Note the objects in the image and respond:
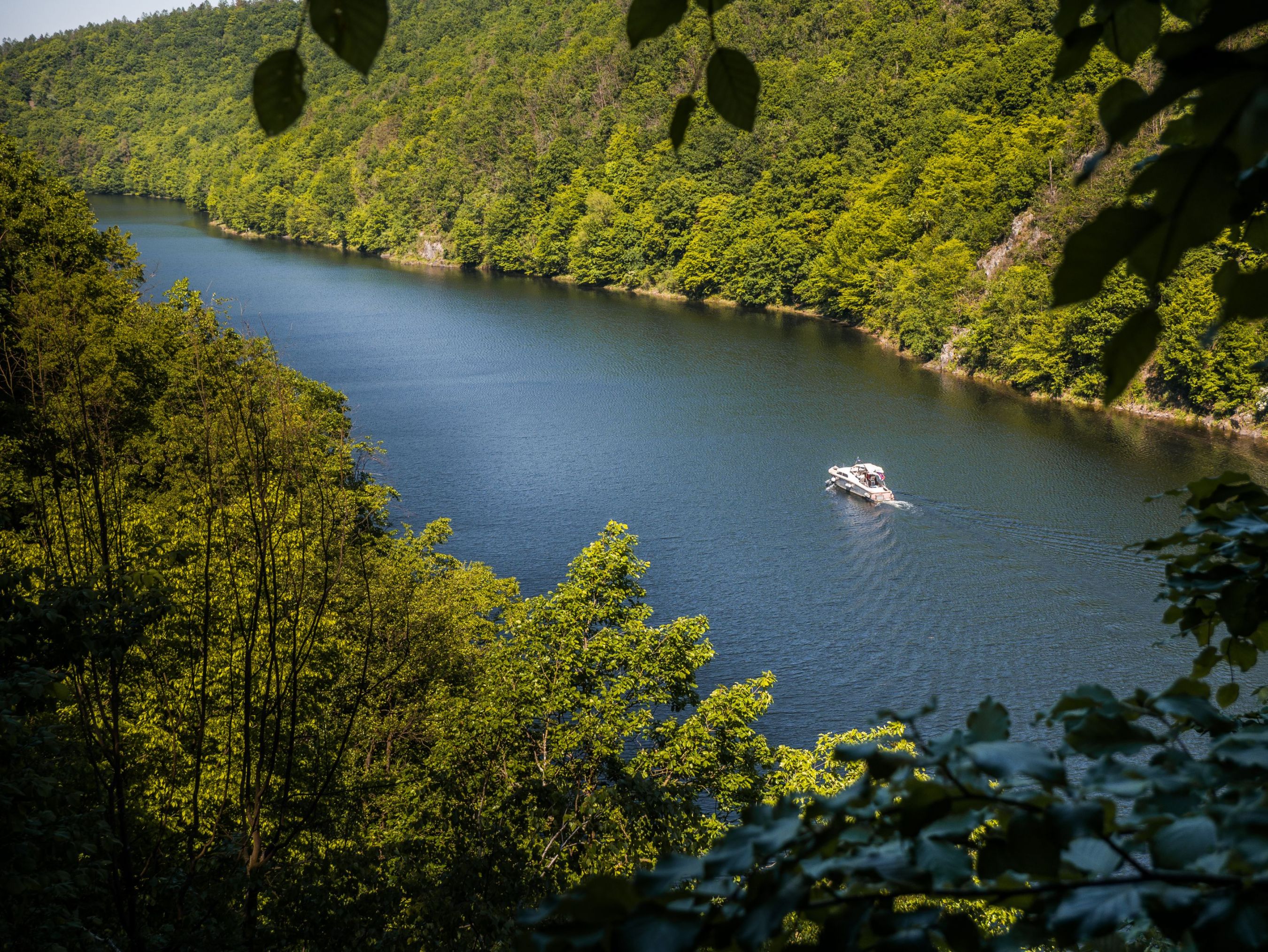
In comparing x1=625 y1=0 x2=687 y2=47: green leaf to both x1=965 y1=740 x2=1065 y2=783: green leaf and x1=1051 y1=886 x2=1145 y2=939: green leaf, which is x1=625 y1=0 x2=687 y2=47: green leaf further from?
x1=1051 y1=886 x2=1145 y2=939: green leaf

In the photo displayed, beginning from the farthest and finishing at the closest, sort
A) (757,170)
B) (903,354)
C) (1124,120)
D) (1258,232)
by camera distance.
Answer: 1. (757,170)
2. (903,354)
3. (1258,232)
4. (1124,120)

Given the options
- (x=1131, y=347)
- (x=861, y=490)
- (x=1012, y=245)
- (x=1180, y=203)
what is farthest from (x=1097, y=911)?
(x=1012, y=245)

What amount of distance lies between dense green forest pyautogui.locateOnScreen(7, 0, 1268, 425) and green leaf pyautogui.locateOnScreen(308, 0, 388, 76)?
25.9 m

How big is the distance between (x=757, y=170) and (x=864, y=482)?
40219 millimetres

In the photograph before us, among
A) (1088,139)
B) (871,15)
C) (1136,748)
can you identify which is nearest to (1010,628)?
(1136,748)

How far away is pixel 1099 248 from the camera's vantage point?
2.73 ft

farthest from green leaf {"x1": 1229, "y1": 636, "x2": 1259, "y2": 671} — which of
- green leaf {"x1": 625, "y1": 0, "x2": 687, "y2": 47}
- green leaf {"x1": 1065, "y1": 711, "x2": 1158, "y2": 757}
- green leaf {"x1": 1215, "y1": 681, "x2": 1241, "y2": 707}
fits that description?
green leaf {"x1": 625, "y1": 0, "x2": 687, "y2": 47}

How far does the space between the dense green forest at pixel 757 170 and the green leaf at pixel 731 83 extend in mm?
25535

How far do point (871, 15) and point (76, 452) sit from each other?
82786 millimetres

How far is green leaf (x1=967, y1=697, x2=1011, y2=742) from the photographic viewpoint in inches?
42.8

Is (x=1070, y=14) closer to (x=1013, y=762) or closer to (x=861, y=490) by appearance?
(x=1013, y=762)

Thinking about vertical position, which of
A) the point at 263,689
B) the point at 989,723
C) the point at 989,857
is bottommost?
the point at 263,689

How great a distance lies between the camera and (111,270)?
26875 mm

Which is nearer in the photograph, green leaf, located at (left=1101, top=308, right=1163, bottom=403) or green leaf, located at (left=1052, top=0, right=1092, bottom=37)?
green leaf, located at (left=1101, top=308, right=1163, bottom=403)
